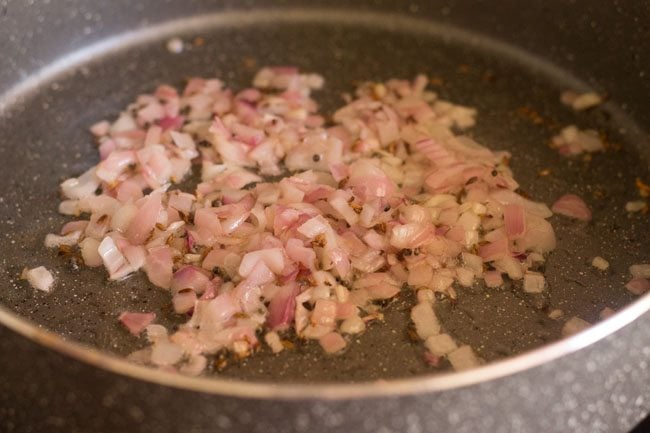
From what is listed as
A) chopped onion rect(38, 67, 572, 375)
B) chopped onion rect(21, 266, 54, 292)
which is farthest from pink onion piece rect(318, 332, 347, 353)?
chopped onion rect(21, 266, 54, 292)

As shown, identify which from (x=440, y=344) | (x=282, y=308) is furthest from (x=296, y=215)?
(x=440, y=344)

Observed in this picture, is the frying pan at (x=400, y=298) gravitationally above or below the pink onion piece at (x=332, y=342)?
above

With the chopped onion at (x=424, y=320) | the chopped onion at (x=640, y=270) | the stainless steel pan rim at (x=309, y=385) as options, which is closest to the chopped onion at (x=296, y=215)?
the chopped onion at (x=424, y=320)

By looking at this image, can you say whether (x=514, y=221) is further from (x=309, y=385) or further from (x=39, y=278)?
(x=39, y=278)

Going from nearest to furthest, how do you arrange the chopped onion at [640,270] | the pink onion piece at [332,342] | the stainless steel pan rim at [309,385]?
1. the stainless steel pan rim at [309,385]
2. the pink onion piece at [332,342]
3. the chopped onion at [640,270]

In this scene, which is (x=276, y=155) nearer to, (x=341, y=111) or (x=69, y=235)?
(x=341, y=111)

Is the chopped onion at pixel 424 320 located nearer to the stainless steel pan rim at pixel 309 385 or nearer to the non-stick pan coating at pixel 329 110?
the non-stick pan coating at pixel 329 110

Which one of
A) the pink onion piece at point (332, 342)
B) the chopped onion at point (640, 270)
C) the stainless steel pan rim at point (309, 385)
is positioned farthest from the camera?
the chopped onion at point (640, 270)

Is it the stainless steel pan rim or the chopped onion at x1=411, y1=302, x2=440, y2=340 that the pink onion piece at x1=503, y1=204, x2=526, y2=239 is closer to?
the chopped onion at x1=411, y1=302, x2=440, y2=340
